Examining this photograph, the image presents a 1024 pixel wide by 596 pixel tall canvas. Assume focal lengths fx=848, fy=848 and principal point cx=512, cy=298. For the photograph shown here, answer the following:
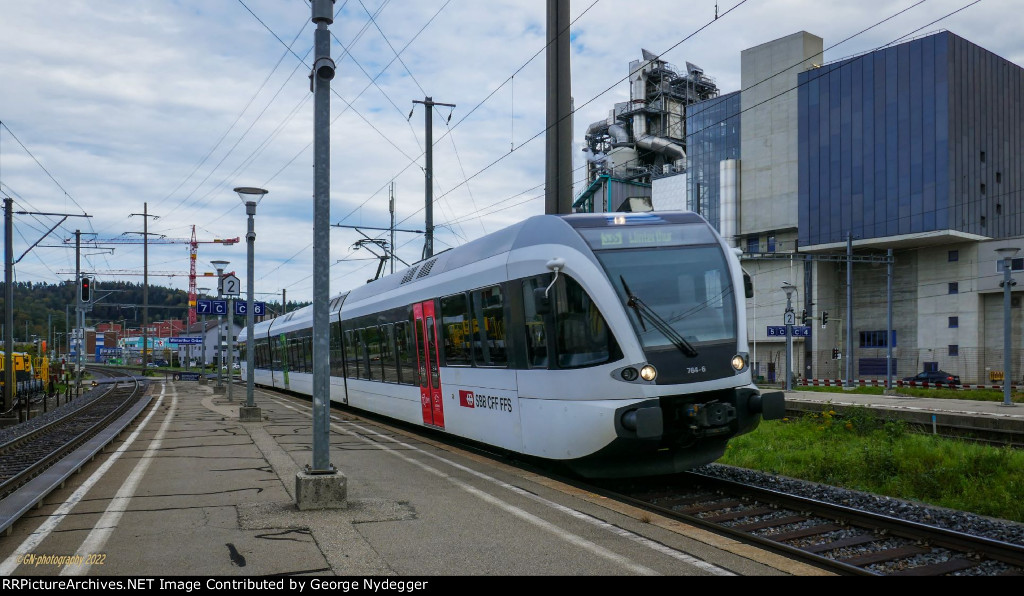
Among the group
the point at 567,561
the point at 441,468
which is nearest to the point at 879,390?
the point at 441,468

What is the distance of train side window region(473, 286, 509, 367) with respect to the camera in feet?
36.7

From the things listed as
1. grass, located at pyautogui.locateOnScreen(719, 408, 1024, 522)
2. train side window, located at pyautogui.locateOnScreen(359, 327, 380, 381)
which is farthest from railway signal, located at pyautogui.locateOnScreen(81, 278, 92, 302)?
grass, located at pyautogui.locateOnScreen(719, 408, 1024, 522)

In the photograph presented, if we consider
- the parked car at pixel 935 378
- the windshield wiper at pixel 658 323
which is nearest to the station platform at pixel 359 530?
the windshield wiper at pixel 658 323

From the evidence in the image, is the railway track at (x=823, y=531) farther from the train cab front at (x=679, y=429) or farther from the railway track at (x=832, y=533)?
the train cab front at (x=679, y=429)

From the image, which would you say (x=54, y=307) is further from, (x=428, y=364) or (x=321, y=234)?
(x=321, y=234)

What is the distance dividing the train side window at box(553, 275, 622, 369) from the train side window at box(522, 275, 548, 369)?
0.31 metres

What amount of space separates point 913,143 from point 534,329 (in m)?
49.2

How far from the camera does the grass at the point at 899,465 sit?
9797 millimetres

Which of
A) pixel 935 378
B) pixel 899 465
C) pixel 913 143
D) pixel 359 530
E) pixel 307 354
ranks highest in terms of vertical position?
pixel 913 143

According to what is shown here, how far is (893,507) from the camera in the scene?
29.2 feet

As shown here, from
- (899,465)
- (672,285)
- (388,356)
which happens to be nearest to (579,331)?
(672,285)

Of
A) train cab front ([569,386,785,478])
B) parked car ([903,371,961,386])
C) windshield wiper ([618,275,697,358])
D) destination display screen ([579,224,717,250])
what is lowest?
parked car ([903,371,961,386])

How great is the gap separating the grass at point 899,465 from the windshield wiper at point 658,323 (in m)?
3.23

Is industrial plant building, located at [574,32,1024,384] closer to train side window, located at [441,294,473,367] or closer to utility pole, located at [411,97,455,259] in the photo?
utility pole, located at [411,97,455,259]
